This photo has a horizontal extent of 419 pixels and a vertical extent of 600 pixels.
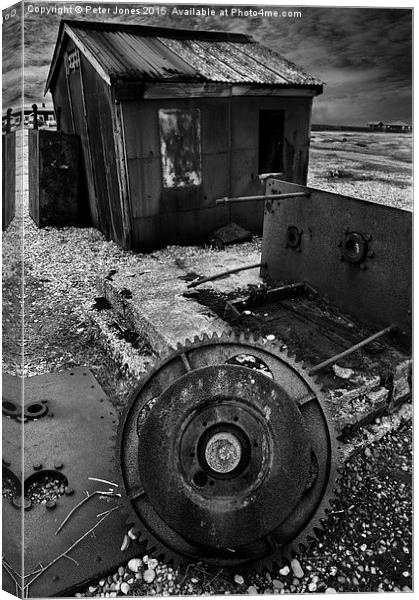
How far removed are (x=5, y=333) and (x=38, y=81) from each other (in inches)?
60.7

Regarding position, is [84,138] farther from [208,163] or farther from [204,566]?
[204,566]

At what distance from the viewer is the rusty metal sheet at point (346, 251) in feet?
12.2

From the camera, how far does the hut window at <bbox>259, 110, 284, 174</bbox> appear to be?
738cm

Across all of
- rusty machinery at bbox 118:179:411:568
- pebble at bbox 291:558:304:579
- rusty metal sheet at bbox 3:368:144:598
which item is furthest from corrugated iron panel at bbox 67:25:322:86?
pebble at bbox 291:558:304:579

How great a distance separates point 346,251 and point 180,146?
8.71 feet

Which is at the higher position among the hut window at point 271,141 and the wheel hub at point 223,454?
the hut window at point 271,141

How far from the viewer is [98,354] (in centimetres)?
424

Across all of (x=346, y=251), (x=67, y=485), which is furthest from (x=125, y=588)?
(x=346, y=251)

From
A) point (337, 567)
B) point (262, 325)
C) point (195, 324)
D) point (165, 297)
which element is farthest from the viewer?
point (165, 297)

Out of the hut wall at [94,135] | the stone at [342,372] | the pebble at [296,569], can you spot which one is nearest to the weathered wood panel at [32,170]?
the hut wall at [94,135]

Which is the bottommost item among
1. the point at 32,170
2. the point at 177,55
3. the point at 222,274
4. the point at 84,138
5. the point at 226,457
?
the point at 226,457

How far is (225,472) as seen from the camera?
2123mm

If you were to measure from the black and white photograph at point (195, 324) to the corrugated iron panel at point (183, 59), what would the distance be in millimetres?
40

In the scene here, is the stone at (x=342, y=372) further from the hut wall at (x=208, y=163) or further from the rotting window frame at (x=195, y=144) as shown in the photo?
the rotting window frame at (x=195, y=144)
